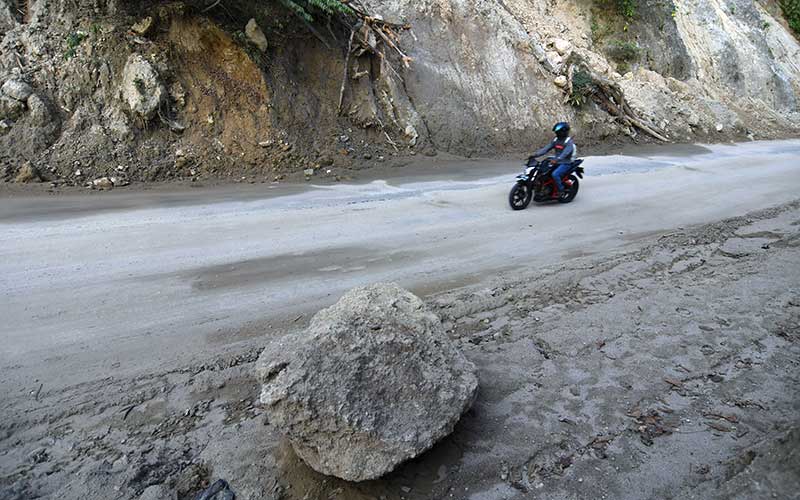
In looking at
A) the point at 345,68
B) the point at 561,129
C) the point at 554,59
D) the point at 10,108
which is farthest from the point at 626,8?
the point at 10,108

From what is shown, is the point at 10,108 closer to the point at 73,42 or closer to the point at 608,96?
the point at 73,42

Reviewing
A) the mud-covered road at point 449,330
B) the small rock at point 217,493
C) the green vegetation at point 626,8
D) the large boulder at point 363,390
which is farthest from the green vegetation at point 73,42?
the green vegetation at point 626,8

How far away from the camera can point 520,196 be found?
1007 cm

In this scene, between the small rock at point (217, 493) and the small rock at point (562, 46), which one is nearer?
the small rock at point (217, 493)

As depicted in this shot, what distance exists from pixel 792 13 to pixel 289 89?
37607 mm

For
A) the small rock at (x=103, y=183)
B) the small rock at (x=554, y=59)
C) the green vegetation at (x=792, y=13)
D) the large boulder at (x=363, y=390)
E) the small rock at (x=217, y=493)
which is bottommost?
the small rock at (x=217, y=493)

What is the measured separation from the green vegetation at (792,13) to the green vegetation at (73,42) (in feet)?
137

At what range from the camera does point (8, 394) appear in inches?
161

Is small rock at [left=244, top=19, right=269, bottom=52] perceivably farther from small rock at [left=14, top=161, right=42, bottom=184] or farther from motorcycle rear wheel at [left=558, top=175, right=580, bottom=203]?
motorcycle rear wheel at [left=558, top=175, right=580, bottom=203]

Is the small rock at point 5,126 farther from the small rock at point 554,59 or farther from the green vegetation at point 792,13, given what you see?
the green vegetation at point 792,13

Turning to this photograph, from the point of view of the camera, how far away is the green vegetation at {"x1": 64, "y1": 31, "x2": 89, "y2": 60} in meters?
12.2

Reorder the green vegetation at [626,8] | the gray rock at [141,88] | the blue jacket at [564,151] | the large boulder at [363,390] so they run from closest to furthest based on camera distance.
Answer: the large boulder at [363,390]
the blue jacket at [564,151]
the gray rock at [141,88]
the green vegetation at [626,8]

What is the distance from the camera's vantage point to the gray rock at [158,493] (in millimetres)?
3223

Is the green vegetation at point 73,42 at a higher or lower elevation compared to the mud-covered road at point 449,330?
higher
